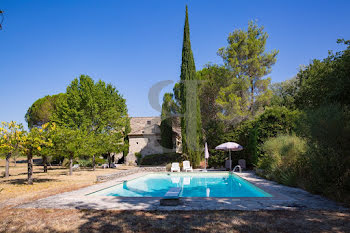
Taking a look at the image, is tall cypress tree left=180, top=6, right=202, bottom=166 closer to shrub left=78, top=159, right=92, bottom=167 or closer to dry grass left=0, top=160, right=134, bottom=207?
dry grass left=0, top=160, right=134, bottom=207

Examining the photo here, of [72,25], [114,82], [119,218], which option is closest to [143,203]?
[119,218]

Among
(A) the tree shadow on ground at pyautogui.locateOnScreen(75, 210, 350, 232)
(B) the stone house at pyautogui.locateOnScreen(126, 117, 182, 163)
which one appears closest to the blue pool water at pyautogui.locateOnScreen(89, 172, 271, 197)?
(A) the tree shadow on ground at pyautogui.locateOnScreen(75, 210, 350, 232)

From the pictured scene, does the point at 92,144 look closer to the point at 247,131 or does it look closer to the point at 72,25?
the point at 72,25

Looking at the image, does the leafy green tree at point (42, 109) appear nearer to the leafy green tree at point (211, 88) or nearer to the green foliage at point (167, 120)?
the green foliage at point (167, 120)

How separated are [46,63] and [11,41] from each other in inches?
79.9

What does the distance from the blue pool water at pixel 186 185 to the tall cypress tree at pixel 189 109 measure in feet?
12.4

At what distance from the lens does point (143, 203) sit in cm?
546

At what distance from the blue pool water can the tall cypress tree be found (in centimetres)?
379

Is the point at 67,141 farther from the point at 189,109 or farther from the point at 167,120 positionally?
the point at 167,120

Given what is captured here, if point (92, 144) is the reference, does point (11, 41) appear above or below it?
above

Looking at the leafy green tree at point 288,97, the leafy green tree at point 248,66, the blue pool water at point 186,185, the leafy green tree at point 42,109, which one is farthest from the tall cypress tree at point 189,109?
the leafy green tree at point 42,109

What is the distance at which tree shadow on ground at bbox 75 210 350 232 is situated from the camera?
3580 millimetres

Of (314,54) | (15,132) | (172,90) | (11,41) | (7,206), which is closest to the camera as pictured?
(7,206)

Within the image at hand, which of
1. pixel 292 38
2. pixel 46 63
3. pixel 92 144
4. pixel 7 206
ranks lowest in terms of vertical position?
pixel 7 206
